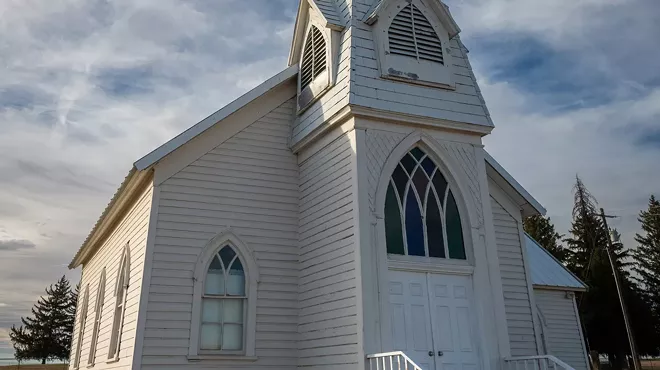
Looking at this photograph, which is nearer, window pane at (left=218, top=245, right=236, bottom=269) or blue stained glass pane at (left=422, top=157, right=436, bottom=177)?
blue stained glass pane at (left=422, top=157, right=436, bottom=177)

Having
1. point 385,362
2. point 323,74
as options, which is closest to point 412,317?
point 385,362

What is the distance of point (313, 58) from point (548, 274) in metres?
10.1

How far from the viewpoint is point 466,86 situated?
1067 centimetres

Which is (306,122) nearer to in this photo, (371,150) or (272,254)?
(371,150)

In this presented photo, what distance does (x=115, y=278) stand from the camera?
→ 39.9 feet

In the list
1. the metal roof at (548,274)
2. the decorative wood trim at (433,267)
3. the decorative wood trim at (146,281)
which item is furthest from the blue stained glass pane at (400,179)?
the metal roof at (548,274)

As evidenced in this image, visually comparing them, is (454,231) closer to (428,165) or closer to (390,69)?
(428,165)

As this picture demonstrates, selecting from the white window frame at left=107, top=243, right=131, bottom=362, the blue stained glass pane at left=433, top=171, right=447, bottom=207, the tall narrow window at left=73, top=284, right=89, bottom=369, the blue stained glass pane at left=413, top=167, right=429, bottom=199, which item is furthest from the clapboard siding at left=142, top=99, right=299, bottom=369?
the tall narrow window at left=73, top=284, right=89, bottom=369

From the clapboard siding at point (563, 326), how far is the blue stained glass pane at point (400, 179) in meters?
8.05

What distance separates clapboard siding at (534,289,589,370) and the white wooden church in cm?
446

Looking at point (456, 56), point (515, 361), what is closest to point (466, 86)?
point (456, 56)

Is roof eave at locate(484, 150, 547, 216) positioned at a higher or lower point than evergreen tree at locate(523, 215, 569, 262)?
lower

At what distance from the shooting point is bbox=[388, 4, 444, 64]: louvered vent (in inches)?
408

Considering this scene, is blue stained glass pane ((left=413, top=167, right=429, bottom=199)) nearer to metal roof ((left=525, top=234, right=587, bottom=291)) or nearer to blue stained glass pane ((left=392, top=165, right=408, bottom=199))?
blue stained glass pane ((left=392, top=165, right=408, bottom=199))
